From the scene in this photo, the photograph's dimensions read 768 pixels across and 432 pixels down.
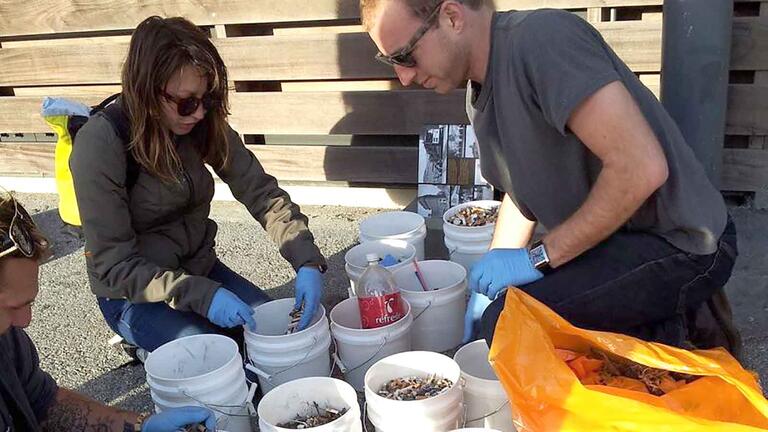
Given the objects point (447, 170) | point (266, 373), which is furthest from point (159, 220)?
point (447, 170)

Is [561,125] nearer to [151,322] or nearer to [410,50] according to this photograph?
[410,50]

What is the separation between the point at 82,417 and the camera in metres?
2.19

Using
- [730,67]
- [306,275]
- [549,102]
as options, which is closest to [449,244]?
[306,275]

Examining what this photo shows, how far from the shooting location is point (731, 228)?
230 cm

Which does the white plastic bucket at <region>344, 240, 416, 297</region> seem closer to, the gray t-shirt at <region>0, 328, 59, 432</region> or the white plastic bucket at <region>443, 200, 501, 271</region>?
the white plastic bucket at <region>443, 200, 501, 271</region>

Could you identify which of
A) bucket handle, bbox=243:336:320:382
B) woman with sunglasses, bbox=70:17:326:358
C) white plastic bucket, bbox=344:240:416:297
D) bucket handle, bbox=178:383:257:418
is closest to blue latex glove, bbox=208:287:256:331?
woman with sunglasses, bbox=70:17:326:358

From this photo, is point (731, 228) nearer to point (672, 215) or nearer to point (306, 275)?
point (672, 215)

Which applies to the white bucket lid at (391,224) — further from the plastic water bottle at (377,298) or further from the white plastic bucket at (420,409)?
the white plastic bucket at (420,409)

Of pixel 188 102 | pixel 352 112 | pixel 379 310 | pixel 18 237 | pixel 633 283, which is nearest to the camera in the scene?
pixel 18 237

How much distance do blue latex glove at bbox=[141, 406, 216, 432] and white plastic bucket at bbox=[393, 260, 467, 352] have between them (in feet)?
3.63

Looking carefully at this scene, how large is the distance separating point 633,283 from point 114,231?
6.25 ft

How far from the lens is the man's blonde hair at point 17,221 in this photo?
170cm

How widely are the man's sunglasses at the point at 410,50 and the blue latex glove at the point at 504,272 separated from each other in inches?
26.7

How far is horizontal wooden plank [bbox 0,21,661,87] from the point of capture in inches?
160
